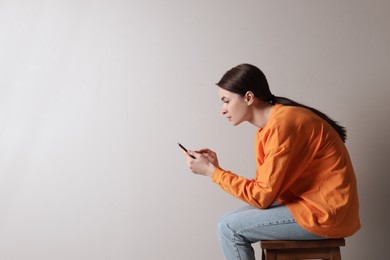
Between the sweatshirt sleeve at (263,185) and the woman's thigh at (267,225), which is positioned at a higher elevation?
the sweatshirt sleeve at (263,185)

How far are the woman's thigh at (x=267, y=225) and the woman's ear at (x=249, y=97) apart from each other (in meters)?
0.35

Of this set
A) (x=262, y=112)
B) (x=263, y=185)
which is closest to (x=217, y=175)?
(x=263, y=185)

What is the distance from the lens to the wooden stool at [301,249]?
4.05ft

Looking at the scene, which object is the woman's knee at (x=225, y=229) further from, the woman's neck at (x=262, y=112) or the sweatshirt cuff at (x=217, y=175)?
the woman's neck at (x=262, y=112)

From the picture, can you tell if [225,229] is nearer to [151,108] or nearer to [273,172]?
[273,172]

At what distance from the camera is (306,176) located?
1.27 metres

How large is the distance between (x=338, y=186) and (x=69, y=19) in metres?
1.42

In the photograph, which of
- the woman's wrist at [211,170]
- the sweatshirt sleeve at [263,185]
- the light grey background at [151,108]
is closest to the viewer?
the sweatshirt sleeve at [263,185]

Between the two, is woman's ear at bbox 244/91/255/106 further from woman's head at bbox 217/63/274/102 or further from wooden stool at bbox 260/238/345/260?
wooden stool at bbox 260/238/345/260

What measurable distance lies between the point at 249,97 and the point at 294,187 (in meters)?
0.32

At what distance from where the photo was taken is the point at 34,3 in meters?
1.95

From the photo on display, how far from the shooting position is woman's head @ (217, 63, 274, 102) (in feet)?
4.42

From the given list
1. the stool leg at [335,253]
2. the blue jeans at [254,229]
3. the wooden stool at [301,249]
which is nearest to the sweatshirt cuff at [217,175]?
the blue jeans at [254,229]

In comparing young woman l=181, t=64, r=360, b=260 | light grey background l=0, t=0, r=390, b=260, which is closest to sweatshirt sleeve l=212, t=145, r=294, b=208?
young woman l=181, t=64, r=360, b=260
